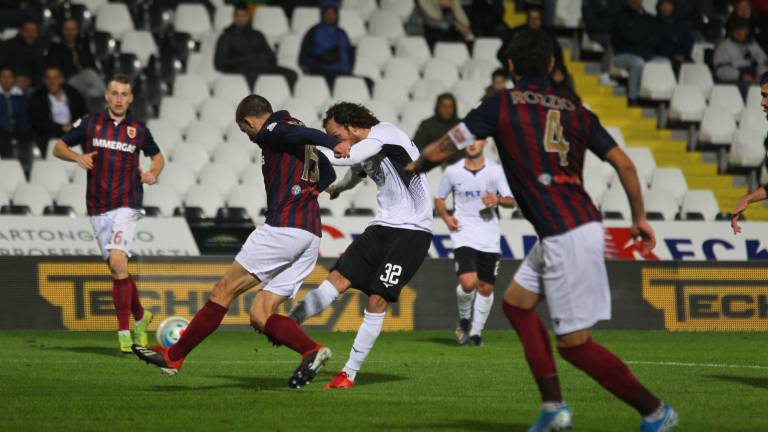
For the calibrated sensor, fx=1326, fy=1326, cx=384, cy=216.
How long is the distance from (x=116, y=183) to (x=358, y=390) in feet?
14.1

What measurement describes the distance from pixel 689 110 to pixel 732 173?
127 centimetres

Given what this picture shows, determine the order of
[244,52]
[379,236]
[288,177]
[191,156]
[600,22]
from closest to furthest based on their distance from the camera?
[288,177], [379,236], [191,156], [244,52], [600,22]

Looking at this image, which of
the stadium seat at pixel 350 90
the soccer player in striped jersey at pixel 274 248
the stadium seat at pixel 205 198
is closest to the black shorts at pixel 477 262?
the stadium seat at pixel 205 198

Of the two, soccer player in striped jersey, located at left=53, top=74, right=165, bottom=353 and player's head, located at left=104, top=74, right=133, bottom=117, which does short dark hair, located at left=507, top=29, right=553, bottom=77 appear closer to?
soccer player in striped jersey, located at left=53, top=74, right=165, bottom=353

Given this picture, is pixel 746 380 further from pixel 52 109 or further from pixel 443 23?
pixel 443 23

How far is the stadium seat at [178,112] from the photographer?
1956 centimetres

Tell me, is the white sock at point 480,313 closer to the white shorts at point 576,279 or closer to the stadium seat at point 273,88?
the stadium seat at point 273,88

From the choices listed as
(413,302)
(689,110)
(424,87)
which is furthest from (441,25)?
(413,302)

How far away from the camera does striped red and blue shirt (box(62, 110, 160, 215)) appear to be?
13.0 metres

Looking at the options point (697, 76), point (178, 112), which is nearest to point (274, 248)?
point (178, 112)

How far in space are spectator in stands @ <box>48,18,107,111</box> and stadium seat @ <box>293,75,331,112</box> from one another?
9.66 ft

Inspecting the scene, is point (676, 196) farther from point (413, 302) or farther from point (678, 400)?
point (678, 400)

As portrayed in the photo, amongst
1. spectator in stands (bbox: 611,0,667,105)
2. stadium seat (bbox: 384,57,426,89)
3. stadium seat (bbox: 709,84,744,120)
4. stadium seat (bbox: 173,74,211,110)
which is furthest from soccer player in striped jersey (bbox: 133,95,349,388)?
stadium seat (bbox: 709,84,744,120)

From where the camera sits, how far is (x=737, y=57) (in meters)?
22.6
